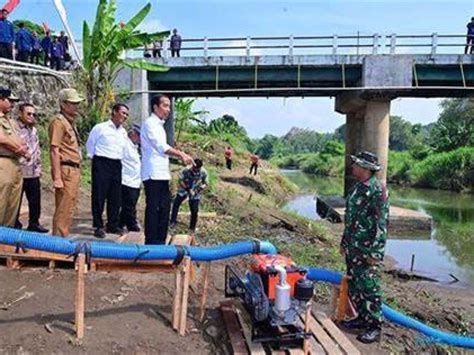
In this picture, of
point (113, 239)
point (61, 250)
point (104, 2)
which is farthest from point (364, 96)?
point (61, 250)

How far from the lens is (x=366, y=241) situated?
169 inches

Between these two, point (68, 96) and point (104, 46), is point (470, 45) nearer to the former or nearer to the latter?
point (104, 46)

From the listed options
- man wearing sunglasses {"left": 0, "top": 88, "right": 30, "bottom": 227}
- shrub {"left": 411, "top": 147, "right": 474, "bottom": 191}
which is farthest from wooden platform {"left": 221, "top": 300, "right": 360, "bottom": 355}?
shrub {"left": 411, "top": 147, "right": 474, "bottom": 191}

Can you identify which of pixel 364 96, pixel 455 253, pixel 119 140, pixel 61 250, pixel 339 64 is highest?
pixel 339 64

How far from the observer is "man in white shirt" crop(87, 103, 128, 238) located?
227 inches

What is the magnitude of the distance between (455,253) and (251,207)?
561 centimetres

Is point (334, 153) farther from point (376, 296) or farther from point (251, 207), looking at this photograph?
point (376, 296)

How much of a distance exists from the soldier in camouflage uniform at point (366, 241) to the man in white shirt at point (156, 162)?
1569mm

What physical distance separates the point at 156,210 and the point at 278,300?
1.69m

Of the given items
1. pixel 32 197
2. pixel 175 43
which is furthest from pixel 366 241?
pixel 175 43

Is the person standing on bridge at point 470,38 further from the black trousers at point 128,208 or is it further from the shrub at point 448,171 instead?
the black trousers at point 128,208

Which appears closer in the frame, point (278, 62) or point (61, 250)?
point (61, 250)

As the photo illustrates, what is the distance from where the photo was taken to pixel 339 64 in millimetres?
19109

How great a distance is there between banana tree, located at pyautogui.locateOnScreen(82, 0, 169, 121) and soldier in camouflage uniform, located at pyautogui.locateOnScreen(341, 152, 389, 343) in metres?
9.43
